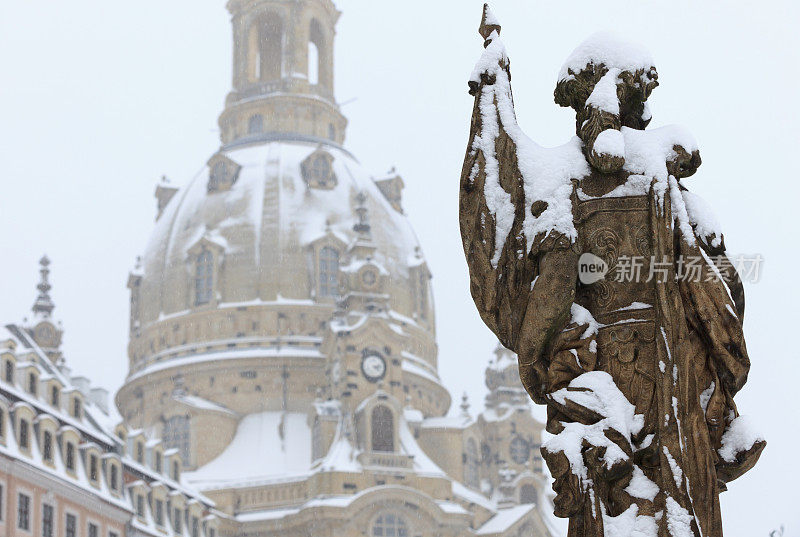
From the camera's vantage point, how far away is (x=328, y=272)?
74.0 metres

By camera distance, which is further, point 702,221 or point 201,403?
point 201,403

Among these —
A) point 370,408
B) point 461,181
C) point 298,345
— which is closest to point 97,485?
point 370,408

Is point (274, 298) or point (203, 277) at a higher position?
point (203, 277)

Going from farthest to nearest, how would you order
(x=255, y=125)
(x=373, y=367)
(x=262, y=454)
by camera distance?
1. (x=255, y=125)
2. (x=262, y=454)
3. (x=373, y=367)

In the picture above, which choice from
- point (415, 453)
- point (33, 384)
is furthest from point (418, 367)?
point (33, 384)

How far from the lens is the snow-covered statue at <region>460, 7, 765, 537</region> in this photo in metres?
7.46

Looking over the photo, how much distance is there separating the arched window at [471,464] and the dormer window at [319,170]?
14297 millimetres

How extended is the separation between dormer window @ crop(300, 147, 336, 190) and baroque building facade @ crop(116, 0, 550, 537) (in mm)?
69

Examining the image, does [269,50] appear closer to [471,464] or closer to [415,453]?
[471,464]

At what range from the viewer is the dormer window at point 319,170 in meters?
76.3

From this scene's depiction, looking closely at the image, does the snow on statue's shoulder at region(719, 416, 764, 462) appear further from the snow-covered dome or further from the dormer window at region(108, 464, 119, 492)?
the snow-covered dome

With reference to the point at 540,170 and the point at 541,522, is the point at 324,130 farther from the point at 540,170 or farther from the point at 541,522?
the point at 540,170

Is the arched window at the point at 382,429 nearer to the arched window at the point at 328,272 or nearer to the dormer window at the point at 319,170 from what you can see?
the arched window at the point at 328,272

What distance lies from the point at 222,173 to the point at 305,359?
1088cm
